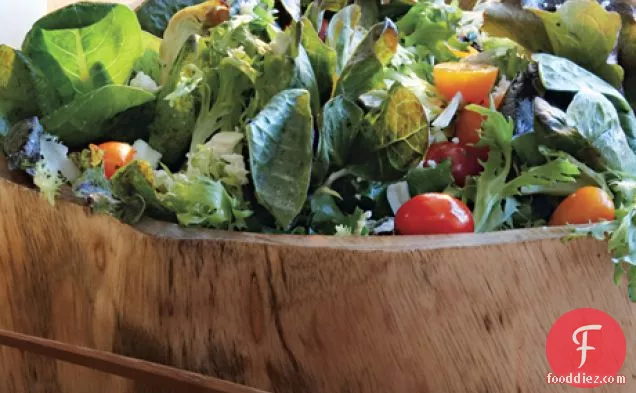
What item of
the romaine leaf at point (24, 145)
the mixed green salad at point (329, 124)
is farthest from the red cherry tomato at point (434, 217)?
the romaine leaf at point (24, 145)

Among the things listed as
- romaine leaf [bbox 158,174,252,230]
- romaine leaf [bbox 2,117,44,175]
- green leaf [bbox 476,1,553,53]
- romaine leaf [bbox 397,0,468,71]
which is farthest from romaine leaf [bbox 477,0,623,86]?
romaine leaf [bbox 2,117,44,175]

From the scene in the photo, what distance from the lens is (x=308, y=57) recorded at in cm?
86

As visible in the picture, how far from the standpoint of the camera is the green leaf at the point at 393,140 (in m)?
0.78

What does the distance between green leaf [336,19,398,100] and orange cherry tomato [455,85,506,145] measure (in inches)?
5.2

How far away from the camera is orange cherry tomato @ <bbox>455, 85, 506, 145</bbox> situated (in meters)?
0.90

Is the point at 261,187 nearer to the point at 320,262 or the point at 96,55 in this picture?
the point at 320,262

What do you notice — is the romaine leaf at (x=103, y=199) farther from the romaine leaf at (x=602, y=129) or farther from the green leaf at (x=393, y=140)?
the romaine leaf at (x=602, y=129)

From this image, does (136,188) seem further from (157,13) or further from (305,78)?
(157,13)

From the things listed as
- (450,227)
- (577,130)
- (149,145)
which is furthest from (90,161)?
(577,130)

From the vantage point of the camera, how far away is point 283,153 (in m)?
0.76

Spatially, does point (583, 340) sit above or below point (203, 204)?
below

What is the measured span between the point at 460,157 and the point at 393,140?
110mm

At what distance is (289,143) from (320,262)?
14 cm

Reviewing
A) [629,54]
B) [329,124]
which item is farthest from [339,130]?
[629,54]
